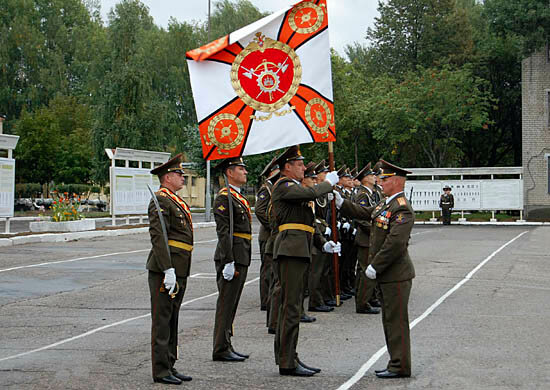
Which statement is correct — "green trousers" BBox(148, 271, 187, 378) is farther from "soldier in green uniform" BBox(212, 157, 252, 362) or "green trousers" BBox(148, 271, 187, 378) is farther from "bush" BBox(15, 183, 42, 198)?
"bush" BBox(15, 183, 42, 198)

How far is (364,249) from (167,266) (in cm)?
491

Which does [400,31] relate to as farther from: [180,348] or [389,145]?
[180,348]

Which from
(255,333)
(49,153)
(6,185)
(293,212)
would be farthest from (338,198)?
(49,153)

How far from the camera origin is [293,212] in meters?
7.43

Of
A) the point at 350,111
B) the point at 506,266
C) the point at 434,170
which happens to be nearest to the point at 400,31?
the point at 350,111

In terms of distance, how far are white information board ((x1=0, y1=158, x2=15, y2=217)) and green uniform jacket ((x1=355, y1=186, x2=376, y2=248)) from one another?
49.7 feet

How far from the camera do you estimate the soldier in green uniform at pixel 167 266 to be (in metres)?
6.70

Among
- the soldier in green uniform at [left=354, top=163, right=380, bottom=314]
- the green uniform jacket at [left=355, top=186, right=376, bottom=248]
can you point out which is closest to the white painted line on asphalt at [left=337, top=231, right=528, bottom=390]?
the soldier in green uniform at [left=354, top=163, right=380, bottom=314]

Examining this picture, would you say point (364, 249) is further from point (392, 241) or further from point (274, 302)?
point (392, 241)

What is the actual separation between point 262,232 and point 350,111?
36029mm

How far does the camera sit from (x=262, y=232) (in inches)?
420

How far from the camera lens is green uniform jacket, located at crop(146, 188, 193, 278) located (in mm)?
6797

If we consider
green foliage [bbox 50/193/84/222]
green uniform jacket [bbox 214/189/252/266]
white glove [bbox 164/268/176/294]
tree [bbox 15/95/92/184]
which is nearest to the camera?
white glove [bbox 164/268/176/294]

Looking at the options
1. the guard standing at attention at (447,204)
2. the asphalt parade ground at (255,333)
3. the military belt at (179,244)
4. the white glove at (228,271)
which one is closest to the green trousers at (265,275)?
the asphalt parade ground at (255,333)
